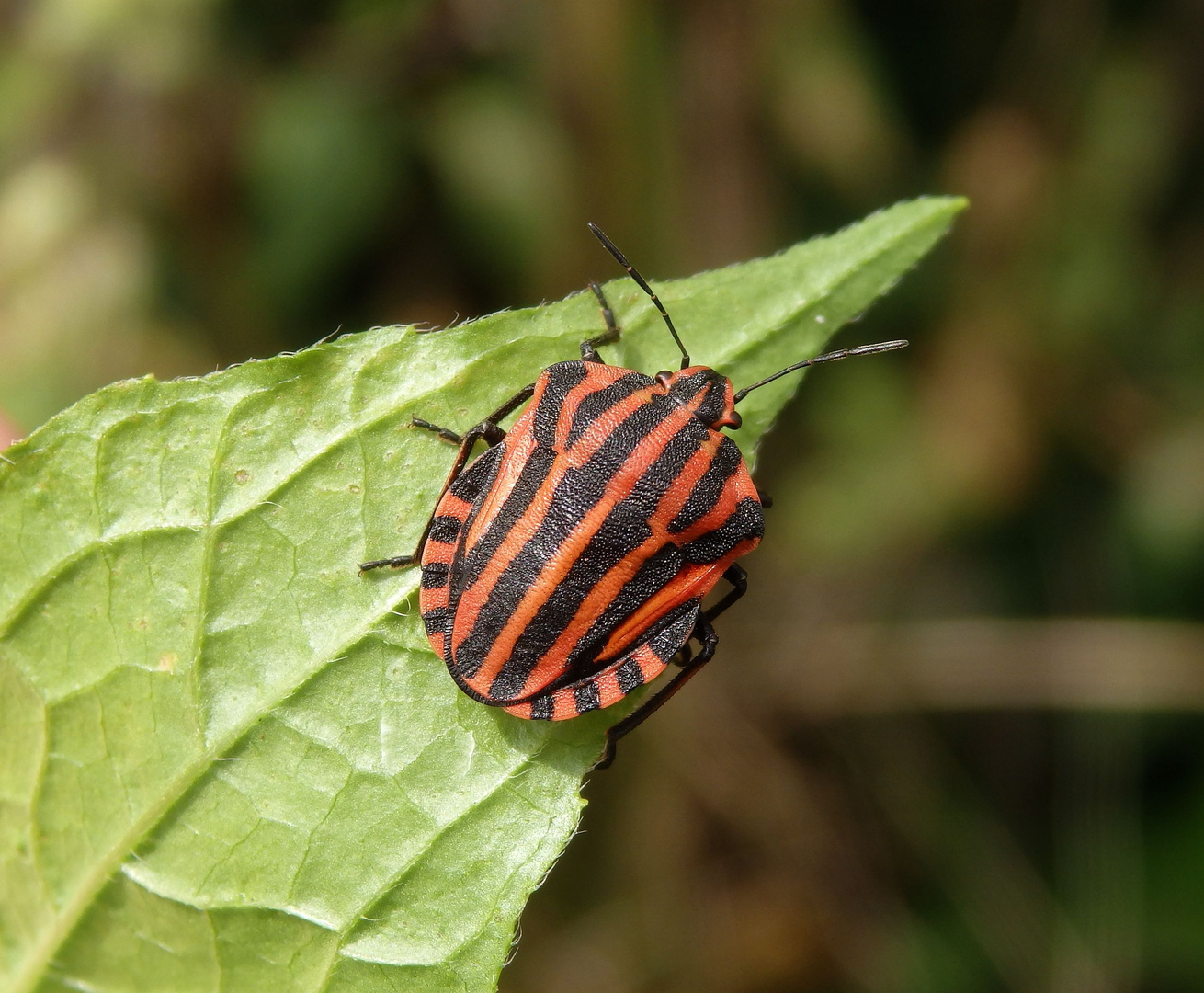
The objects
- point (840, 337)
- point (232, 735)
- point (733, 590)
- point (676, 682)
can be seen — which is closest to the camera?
point (232, 735)

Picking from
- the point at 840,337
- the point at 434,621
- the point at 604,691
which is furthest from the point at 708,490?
the point at 840,337

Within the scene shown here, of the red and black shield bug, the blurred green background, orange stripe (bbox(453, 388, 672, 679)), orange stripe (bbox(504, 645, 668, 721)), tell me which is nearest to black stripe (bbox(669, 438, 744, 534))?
the red and black shield bug

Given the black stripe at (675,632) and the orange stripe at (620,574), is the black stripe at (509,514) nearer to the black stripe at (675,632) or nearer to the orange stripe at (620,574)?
the orange stripe at (620,574)

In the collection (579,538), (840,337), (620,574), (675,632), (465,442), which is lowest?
(840,337)

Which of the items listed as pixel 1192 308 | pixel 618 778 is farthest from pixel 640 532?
pixel 1192 308

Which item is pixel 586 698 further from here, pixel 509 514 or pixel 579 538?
pixel 509 514

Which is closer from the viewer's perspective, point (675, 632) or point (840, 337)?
point (675, 632)

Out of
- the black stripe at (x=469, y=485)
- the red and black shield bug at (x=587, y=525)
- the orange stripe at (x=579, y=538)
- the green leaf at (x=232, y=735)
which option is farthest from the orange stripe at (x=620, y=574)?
the black stripe at (x=469, y=485)
